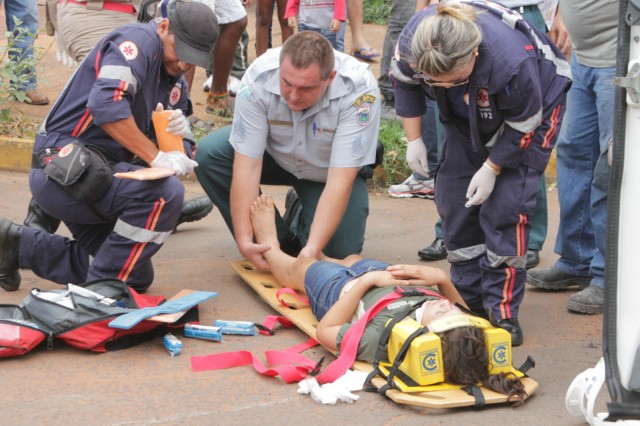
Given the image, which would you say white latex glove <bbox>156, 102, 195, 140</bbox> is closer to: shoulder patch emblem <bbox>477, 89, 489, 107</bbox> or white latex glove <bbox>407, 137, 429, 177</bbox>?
white latex glove <bbox>407, 137, 429, 177</bbox>

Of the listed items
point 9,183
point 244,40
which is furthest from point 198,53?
point 244,40

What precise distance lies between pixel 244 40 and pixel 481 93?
16.5 ft

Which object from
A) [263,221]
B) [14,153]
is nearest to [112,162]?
[263,221]

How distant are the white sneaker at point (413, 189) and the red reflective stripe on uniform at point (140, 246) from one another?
2767mm

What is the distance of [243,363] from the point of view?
12.4 ft

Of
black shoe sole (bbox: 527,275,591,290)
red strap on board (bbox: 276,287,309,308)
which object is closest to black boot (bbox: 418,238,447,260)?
black shoe sole (bbox: 527,275,591,290)

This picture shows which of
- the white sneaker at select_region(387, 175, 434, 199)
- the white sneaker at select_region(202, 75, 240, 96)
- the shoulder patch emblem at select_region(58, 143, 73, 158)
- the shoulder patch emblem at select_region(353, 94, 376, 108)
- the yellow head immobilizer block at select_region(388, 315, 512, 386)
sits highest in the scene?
the shoulder patch emblem at select_region(353, 94, 376, 108)

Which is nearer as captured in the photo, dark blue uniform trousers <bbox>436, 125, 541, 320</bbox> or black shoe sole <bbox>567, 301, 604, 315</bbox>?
dark blue uniform trousers <bbox>436, 125, 541, 320</bbox>

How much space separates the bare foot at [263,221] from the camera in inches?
193

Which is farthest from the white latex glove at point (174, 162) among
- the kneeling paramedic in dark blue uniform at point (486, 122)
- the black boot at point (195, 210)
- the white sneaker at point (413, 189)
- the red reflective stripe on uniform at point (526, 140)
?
the white sneaker at point (413, 189)

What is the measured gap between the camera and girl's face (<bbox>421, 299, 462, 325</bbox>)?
12.3 feet

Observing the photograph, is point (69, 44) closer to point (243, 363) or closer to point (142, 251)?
point (142, 251)

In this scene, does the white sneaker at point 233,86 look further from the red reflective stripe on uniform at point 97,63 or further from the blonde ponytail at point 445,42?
the blonde ponytail at point 445,42

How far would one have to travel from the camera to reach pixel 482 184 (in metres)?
4.04
